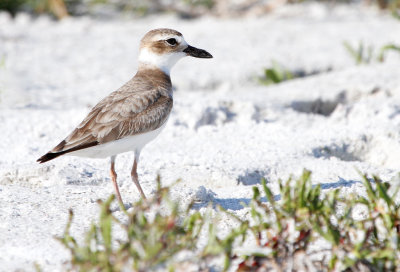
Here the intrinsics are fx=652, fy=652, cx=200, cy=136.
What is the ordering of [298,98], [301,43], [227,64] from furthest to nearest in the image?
[301,43] → [227,64] → [298,98]

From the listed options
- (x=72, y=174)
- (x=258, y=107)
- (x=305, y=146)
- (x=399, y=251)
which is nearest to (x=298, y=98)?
(x=258, y=107)

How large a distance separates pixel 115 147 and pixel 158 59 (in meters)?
0.97

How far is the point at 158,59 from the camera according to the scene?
13.7ft

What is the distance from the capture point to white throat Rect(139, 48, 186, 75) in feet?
13.7

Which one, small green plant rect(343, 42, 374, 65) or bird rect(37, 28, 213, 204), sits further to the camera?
small green plant rect(343, 42, 374, 65)

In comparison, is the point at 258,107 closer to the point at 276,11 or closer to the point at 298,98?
the point at 298,98

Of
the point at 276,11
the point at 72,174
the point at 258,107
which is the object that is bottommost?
the point at 72,174

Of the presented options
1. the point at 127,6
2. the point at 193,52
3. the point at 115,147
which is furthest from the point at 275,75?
the point at 127,6

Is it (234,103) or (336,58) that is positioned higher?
(336,58)

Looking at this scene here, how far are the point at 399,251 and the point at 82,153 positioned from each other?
5.40 feet

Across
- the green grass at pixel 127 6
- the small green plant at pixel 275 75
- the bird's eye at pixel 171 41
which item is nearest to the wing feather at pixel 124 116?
the bird's eye at pixel 171 41

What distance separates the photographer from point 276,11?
29.8 ft

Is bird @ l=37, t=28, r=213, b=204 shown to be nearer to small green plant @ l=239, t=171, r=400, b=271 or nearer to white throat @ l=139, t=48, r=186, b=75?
white throat @ l=139, t=48, r=186, b=75

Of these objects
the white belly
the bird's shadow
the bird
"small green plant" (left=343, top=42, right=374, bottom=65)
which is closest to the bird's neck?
the bird
